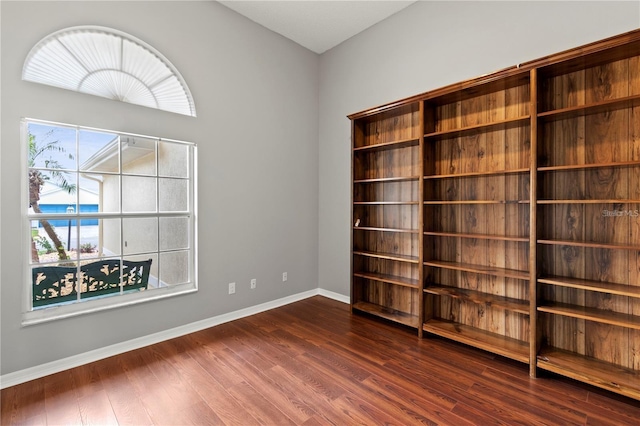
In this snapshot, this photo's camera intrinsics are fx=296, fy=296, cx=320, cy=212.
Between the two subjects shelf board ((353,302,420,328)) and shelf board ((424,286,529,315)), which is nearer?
shelf board ((424,286,529,315))

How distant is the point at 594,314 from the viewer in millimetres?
2041

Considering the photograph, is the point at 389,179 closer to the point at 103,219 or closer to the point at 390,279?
the point at 390,279

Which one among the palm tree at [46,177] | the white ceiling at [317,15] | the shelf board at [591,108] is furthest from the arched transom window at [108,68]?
the shelf board at [591,108]

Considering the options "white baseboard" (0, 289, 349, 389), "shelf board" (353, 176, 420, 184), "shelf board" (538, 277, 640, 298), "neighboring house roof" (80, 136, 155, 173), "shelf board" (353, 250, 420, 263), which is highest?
"neighboring house roof" (80, 136, 155, 173)

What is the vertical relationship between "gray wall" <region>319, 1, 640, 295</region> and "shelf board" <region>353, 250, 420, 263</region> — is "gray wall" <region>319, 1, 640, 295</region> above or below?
above

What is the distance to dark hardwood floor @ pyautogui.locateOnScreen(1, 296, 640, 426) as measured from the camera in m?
1.81

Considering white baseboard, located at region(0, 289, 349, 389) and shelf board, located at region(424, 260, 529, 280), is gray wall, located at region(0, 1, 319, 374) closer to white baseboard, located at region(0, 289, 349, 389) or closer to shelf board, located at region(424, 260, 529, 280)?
white baseboard, located at region(0, 289, 349, 389)

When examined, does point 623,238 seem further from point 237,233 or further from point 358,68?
point 237,233

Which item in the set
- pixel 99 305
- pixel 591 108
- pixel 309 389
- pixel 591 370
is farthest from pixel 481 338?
pixel 99 305

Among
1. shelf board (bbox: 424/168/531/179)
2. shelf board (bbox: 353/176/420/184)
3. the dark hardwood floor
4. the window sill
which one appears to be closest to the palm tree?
the window sill

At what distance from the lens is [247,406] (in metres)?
1.93

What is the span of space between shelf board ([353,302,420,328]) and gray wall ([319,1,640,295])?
500mm

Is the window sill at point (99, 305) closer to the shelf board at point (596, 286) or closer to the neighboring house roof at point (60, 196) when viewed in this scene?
the neighboring house roof at point (60, 196)

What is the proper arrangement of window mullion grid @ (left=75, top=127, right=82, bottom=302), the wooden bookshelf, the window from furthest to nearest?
window mullion grid @ (left=75, top=127, right=82, bottom=302) → the window → the wooden bookshelf
